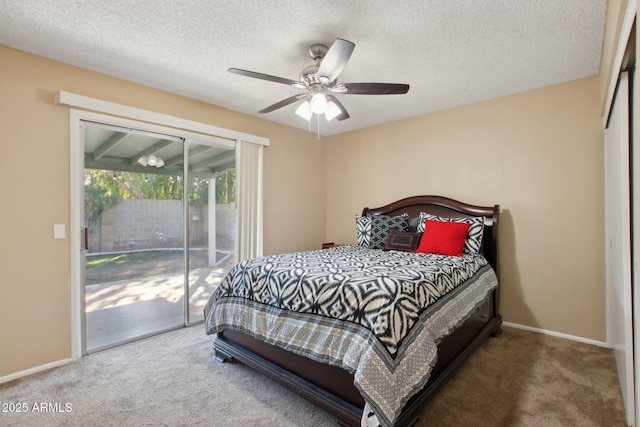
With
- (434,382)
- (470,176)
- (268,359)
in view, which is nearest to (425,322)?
(434,382)

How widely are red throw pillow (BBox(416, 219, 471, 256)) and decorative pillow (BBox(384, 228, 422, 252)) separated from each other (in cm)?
10

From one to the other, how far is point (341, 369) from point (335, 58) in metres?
1.89

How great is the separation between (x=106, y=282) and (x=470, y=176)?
13.4ft

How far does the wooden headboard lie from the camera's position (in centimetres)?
324

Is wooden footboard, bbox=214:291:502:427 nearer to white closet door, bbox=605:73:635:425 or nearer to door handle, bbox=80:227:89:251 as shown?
white closet door, bbox=605:73:635:425

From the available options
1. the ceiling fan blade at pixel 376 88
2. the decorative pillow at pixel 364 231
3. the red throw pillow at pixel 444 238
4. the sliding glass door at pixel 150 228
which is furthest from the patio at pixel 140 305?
the ceiling fan blade at pixel 376 88

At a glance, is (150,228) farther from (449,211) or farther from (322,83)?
(449,211)

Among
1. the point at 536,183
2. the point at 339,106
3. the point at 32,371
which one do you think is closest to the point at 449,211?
the point at 536,183

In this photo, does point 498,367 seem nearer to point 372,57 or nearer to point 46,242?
point 372,57

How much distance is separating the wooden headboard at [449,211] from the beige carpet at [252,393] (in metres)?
1.02

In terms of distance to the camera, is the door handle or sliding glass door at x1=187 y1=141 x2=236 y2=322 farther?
sliding glass door at x1=187 y1=141 x2=236 y2=322

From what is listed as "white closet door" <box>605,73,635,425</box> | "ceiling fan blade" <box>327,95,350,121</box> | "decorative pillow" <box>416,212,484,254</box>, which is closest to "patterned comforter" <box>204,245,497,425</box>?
"decorative pillow" <box>416,212,484,254</box>

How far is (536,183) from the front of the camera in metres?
3.14

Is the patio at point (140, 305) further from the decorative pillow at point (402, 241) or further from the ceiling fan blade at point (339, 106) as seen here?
the ceiling fan blade at point (339, 106)
